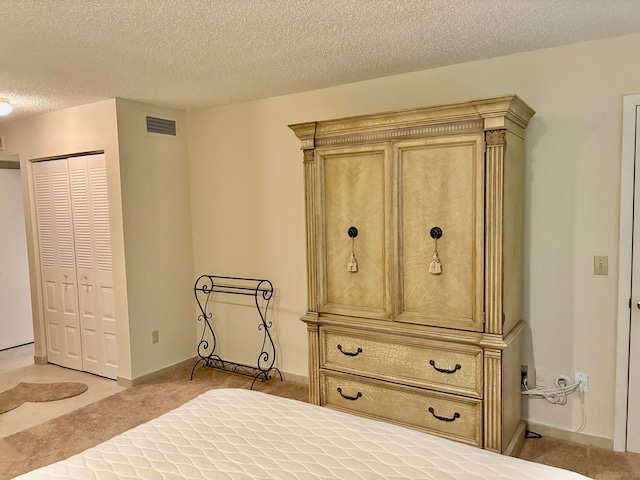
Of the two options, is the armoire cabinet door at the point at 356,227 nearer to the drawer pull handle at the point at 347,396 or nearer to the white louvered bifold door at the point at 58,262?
the drawer pull handle at the point at 347,396

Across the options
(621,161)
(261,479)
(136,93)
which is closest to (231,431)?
(261,479)

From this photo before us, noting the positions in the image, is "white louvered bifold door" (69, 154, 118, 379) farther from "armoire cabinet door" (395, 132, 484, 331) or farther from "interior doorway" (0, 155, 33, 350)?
"armoire cabinet door" (395, 132, 484, 331)

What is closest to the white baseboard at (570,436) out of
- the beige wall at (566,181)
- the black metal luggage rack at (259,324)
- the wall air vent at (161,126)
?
the beige wall at (566,181)

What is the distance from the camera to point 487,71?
2.98 metres

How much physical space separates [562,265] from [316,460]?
208 centimetres

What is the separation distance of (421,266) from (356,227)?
1.55 feet

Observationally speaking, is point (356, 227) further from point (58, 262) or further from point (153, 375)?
point (58, 262)

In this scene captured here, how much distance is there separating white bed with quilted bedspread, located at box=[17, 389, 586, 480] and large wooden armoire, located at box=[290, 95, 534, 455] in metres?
0.92

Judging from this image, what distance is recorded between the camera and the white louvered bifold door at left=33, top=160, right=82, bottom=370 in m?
4.31

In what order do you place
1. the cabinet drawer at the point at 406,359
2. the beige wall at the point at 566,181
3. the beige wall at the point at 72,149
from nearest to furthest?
1. the cabinet drawer at the point at 406,359
2. the beige wall at the point at 566,181
3. the beige wall at the point at 72,149

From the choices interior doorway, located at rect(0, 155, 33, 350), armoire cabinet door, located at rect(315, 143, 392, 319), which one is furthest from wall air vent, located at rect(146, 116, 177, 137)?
interior doorway, located at rect(0, 155, 33, 350)

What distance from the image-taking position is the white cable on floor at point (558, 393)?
111 inches

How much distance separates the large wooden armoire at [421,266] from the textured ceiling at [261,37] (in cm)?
42

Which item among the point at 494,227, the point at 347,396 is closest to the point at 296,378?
the point at 347,396
